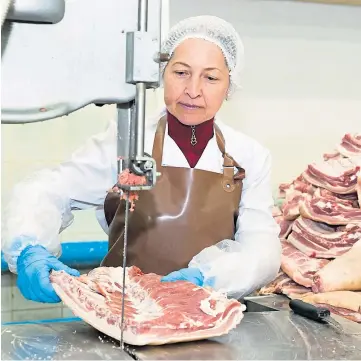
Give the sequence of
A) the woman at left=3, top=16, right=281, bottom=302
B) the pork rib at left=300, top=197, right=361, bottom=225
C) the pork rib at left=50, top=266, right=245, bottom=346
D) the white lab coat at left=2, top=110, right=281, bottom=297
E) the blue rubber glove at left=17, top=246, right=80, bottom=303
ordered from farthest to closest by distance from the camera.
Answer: the pork rib at left=300, top=197, right=361, bottom=225
the woman at left=3, top=16, right=281, bottom=302
the white lab coat at left=2, top=110, right=281, bottom=297
the blue rubber glove at left=17, top=246, right=80, bottom=303
the pork rib at left=50, top=266, right=245, bottom=346

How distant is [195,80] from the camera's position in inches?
96.9

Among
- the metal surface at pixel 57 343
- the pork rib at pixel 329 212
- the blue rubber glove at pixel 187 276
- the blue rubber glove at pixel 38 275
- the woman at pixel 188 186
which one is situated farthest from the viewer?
the pork rib at pixel 329 212

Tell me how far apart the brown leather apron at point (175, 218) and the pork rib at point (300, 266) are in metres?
0.47

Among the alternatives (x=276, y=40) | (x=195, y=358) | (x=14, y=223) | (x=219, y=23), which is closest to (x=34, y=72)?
(x=195, y=358)

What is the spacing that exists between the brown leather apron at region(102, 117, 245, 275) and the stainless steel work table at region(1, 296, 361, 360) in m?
0.68

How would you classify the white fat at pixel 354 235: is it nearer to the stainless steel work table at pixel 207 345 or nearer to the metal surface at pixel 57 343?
the stainless steel work table at pixel 207 345

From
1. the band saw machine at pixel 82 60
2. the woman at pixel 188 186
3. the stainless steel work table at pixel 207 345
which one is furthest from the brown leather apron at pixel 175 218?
the band saw machine at pixel 82 60

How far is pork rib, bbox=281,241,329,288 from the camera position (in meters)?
2.91

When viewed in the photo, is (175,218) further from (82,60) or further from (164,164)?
(82,60)

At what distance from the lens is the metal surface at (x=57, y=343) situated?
5.01 feet

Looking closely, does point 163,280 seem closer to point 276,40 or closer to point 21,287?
point 21,287

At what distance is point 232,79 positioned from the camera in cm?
265

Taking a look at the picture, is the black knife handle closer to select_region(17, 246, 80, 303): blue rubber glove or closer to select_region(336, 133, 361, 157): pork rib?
select_region(17, 246, 80, 303): blue rubber glove

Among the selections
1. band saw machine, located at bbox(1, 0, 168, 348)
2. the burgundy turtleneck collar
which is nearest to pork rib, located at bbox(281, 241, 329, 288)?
the burgundy turtleneck collar
